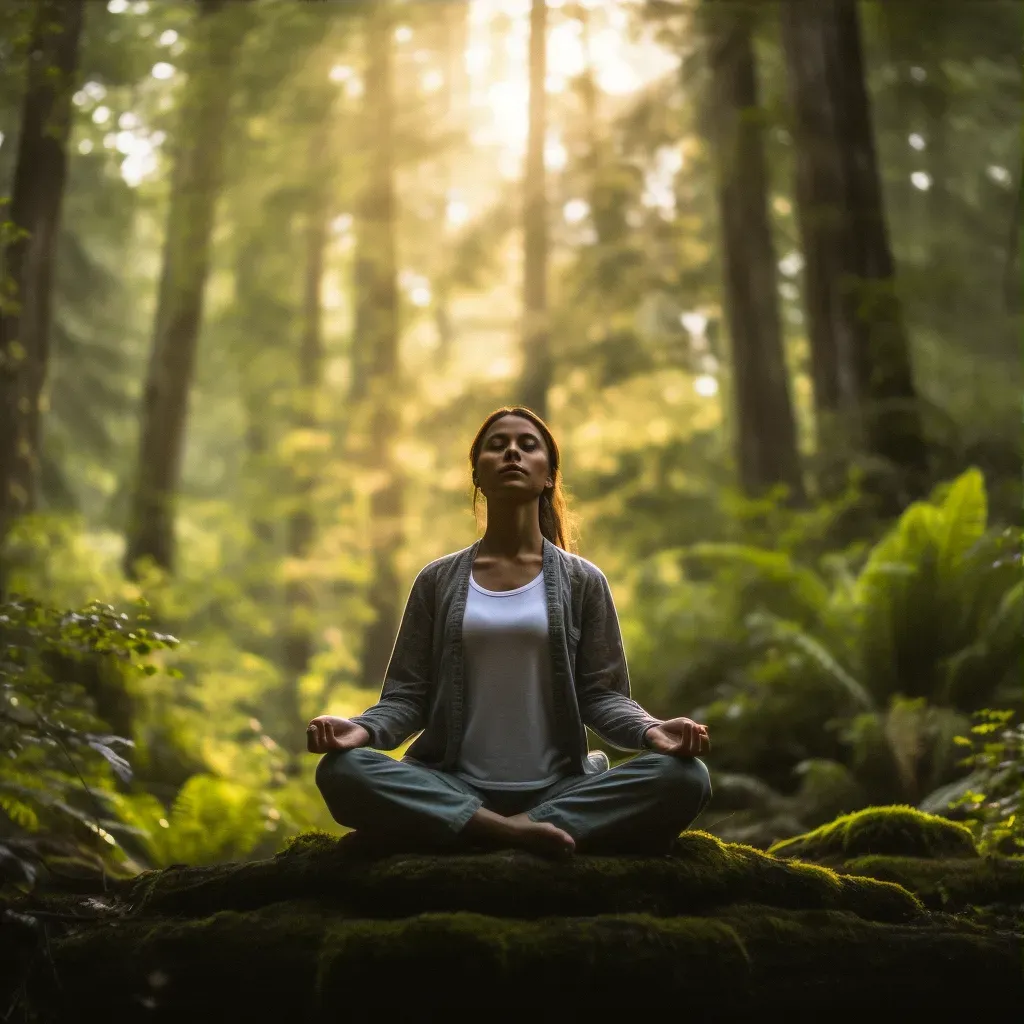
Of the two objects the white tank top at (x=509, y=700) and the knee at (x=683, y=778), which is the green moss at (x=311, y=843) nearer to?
the white tank top at (x=509, y=700)

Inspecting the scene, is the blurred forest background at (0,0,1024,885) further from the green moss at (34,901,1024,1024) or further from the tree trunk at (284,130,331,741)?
the green moss at (34,901,1024,1024)

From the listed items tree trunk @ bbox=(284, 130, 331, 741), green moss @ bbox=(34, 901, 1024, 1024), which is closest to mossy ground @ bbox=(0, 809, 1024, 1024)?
green moss @ bbox=(34, 901, 1024, 1024)

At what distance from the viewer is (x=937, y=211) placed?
64.4 feet

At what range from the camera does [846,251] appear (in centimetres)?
946

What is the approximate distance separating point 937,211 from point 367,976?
19621 millimetres

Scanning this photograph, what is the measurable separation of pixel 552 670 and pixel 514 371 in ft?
43.7

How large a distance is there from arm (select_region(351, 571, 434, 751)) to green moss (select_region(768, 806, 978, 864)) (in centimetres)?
181

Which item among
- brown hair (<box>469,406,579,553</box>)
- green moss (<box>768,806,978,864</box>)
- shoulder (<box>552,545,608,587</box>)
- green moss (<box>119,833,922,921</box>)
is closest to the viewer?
green moss (<box>119,833,922,921</box>)

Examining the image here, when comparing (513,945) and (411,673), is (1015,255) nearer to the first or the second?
(411,673)

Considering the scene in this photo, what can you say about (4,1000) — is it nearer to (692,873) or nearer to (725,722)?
(692,873)

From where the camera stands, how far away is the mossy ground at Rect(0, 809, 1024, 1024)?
3.11 meters

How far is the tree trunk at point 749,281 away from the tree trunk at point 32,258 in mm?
6584

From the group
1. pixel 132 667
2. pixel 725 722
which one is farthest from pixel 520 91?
pixel 132 667

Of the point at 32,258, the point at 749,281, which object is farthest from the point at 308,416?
the point at 32,258
